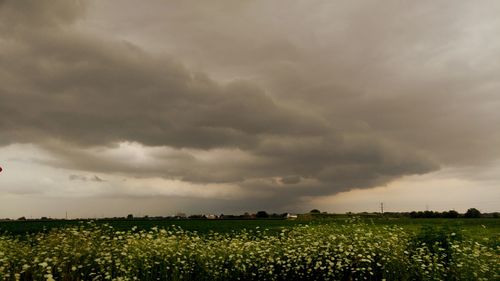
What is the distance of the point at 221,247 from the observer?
13.7 metres

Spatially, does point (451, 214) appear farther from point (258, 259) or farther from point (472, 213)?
point (258, 259)

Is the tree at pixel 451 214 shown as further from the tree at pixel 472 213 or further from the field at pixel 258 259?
the field at pixel 258 259

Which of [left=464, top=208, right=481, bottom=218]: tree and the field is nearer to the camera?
the field

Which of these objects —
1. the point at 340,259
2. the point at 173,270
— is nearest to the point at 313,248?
the point at 340,259

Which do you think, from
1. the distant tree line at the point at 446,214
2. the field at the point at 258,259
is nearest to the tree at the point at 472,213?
the distant tree line at the point at 446,214

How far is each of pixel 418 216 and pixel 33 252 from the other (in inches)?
5296

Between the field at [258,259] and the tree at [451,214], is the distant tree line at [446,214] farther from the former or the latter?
the field at [258,259]

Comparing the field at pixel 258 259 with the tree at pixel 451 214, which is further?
the tree at pixel 451 214

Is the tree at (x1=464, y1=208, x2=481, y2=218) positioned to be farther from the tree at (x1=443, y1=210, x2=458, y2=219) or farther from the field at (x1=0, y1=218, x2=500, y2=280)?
the field at (x1=0, y1=218, x2=500, y2=280)

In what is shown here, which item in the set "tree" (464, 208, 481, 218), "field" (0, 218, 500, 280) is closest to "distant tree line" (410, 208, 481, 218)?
"tree" (464, 208, 481, 218)

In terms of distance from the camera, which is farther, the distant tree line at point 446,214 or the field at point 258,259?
the distant tree line at point 446,214

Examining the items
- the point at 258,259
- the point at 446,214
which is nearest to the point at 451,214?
the point at 446,214

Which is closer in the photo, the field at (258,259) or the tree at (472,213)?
the field at (258,259)

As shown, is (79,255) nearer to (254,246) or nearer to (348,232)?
(254,246)
